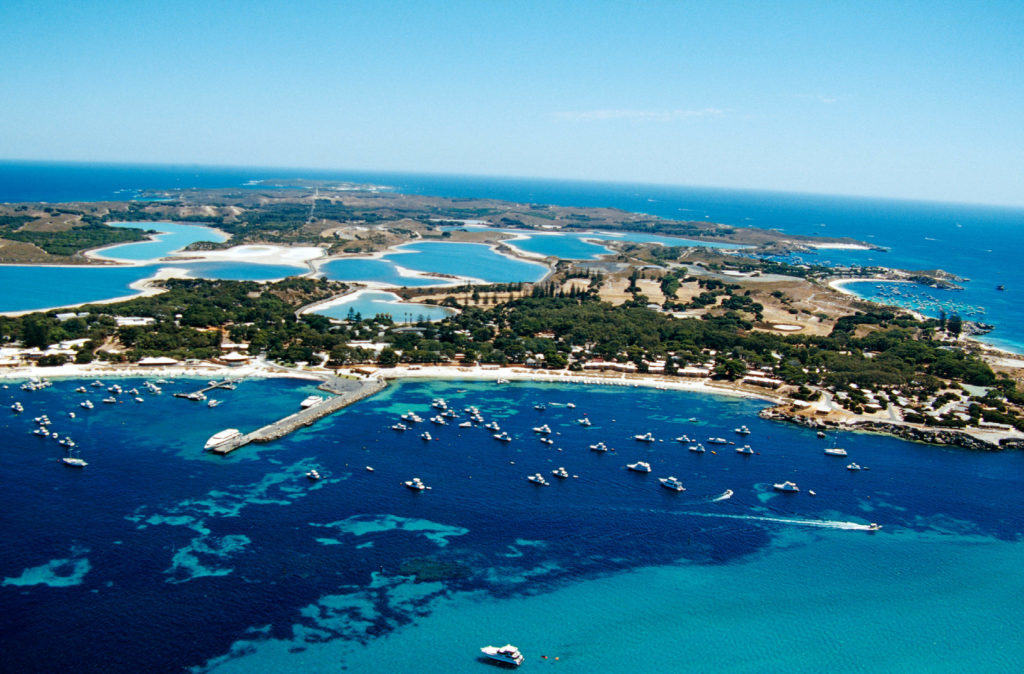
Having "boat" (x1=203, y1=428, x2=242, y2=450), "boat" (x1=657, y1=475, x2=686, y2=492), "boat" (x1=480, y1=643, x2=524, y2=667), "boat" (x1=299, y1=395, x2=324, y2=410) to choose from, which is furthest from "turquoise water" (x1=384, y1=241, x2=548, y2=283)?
"boat" (x1=480, y1=643, x2=524, y2=667)

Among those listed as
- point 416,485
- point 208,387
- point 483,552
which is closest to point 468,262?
point 208,387

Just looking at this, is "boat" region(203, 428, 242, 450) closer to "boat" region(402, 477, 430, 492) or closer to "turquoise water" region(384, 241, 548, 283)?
"boat" region(402, 477, 430, 492)

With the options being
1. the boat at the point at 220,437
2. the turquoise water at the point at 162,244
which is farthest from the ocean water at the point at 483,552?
the turquoise water at the point at 162,244

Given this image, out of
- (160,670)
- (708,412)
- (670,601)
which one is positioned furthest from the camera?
(708,412)

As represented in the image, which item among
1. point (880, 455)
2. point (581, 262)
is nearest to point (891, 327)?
point (880, 455)

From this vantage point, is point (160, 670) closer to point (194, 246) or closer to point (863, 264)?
point (194, 246)

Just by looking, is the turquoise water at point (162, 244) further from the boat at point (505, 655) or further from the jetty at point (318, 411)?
the boat at point (505, 655)

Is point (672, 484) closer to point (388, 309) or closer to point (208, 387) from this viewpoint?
point (208, 387)
